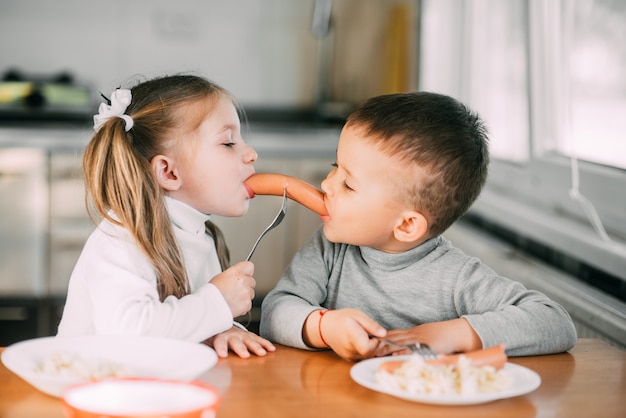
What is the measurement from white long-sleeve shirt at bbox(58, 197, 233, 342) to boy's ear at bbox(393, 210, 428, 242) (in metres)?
0.30

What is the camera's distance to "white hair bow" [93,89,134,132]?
1.38m

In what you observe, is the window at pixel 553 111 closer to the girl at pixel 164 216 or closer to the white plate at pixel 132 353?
the girl at pixel 164 216

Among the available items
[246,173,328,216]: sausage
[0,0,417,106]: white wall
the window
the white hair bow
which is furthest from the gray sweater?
[0,0,417,106]: white wall

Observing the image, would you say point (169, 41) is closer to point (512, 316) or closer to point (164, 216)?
point (164, 216)

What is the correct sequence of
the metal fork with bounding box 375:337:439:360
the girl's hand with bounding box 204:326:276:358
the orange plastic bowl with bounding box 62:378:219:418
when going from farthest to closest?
the girl's hand with bounding box 204:326:276:358
the metal fork with bounding box 375:337:439:360
the orange plastic bowl with bounding box 62:378:219:418

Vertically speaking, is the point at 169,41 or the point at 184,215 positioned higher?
the point at 169,41

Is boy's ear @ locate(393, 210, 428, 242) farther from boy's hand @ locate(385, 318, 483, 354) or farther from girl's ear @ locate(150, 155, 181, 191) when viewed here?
girl's ear @ locate(150, 155, 181, 191)

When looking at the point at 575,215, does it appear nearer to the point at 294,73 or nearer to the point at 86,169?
the point at 86,169

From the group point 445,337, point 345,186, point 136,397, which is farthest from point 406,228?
point 136,397

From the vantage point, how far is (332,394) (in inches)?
41.9

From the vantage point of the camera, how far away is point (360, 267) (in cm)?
146

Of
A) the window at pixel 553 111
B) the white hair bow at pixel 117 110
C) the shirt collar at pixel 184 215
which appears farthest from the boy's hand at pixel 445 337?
the window at pixel 553 111

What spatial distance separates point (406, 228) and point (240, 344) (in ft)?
1.08

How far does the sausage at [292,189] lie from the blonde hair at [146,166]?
13 cm
